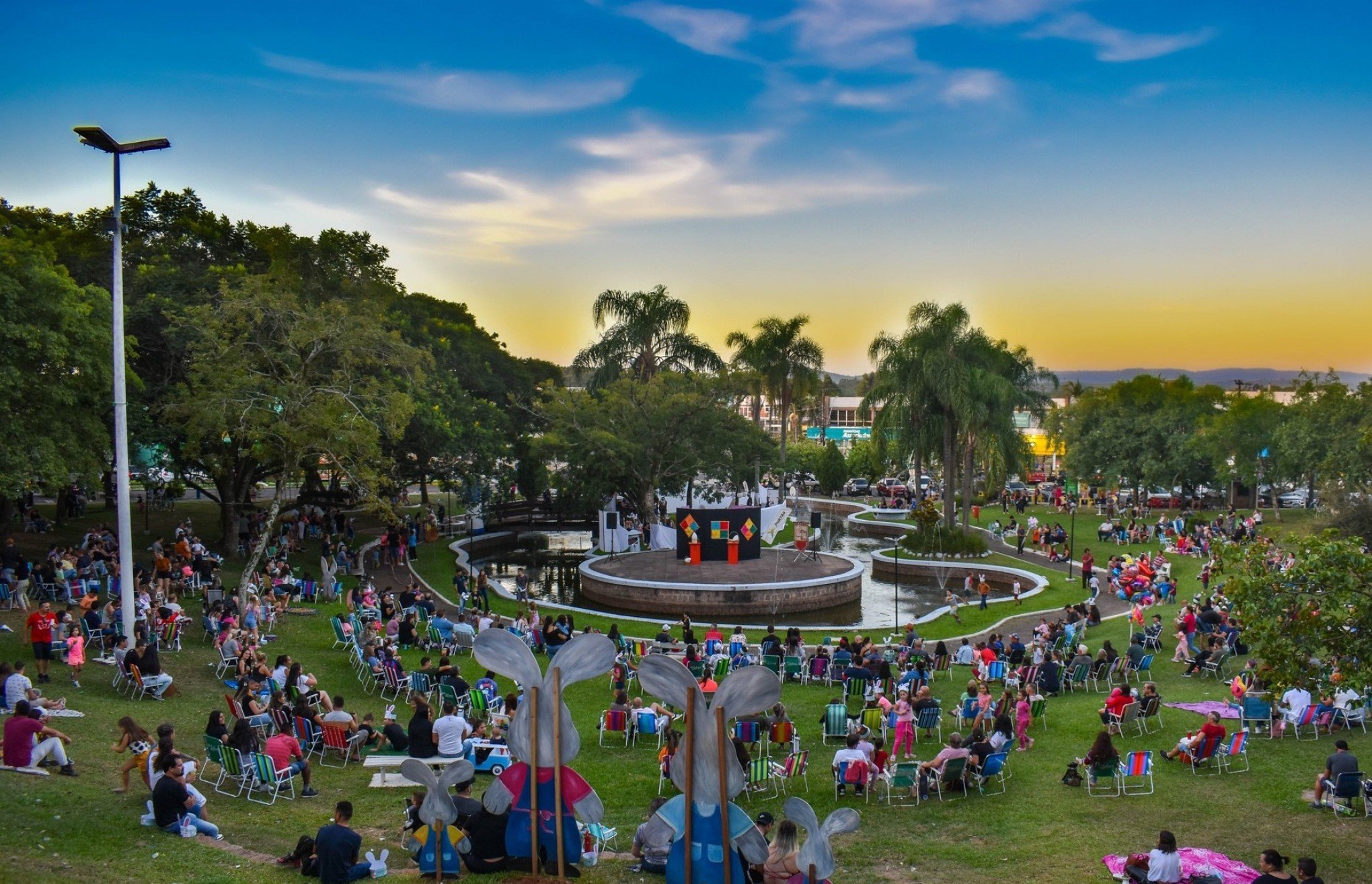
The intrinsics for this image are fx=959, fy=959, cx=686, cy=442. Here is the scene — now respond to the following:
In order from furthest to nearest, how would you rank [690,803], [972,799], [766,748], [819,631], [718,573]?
[718,573]
[819,631]
[766,748]
[972,799]
[690,803]

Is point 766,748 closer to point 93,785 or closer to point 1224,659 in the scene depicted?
point 93,785

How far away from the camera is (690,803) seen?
7.27 metres

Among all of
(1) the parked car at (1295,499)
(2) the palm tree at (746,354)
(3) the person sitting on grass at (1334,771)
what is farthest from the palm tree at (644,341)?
(3) the person sitting on grass at (1334,771)

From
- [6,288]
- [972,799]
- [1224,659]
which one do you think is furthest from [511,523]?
[972,799]

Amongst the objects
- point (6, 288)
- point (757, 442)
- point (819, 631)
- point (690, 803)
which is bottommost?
point (819, 631)

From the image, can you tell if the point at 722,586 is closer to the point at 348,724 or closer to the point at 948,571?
the point at 948,571

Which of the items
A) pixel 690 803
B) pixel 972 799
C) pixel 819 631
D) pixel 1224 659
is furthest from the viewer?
pixel 819 631

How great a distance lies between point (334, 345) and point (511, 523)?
2518cm

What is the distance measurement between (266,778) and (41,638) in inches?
280

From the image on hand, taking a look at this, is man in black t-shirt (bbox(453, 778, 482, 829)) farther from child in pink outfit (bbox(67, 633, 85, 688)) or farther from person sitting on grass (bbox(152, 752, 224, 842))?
child in pink outfit (bbox(67, 633, 85, 688))

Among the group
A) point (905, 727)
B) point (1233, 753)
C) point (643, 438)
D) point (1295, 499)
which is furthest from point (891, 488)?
point (1233, 753)

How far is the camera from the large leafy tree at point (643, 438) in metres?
39.1

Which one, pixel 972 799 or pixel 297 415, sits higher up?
pixel 297 415

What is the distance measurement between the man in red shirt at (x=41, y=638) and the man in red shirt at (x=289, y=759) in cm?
616
